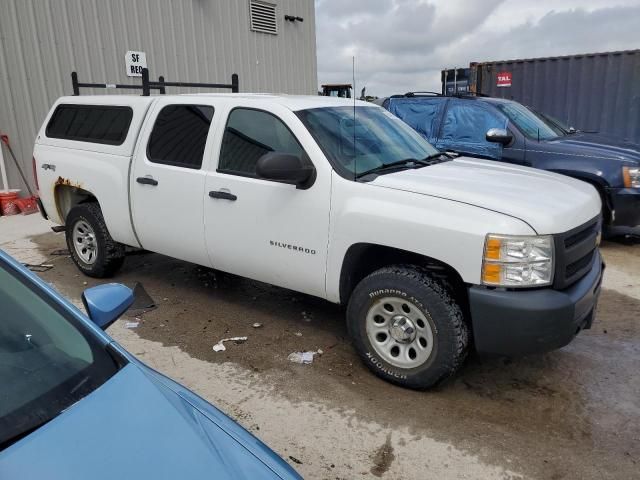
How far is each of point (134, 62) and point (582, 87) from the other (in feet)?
29.7

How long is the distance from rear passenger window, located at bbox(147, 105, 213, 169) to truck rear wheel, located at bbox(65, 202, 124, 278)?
110cm

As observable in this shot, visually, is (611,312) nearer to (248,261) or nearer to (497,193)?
(497,193)

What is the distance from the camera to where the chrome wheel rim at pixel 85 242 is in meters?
5.41

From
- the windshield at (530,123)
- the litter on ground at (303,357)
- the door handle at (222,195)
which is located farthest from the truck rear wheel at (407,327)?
the windshield at (530,123)

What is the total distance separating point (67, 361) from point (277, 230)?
2.15 meters

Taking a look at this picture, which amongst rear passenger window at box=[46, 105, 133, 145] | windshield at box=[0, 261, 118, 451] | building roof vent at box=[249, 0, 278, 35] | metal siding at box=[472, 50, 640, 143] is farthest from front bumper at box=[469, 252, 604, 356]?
building roof vent at box=[249, 0, 278, 35]

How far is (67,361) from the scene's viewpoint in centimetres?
181

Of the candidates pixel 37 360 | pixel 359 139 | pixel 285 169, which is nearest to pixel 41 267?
pixel 285 169

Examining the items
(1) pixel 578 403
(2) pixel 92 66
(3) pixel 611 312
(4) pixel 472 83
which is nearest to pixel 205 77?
(2) pixel 92 66

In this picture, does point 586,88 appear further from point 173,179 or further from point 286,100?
point 173,179

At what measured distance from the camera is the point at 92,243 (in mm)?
5453

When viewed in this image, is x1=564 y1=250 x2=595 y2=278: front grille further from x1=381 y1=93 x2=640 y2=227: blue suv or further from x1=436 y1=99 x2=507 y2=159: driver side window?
x1=436 y1=99 x2=507 y2=159: driver side window

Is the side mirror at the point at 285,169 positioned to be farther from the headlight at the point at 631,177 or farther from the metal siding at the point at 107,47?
the metal siding at the point at 107,47

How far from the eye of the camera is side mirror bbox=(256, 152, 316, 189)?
3.41 metres
